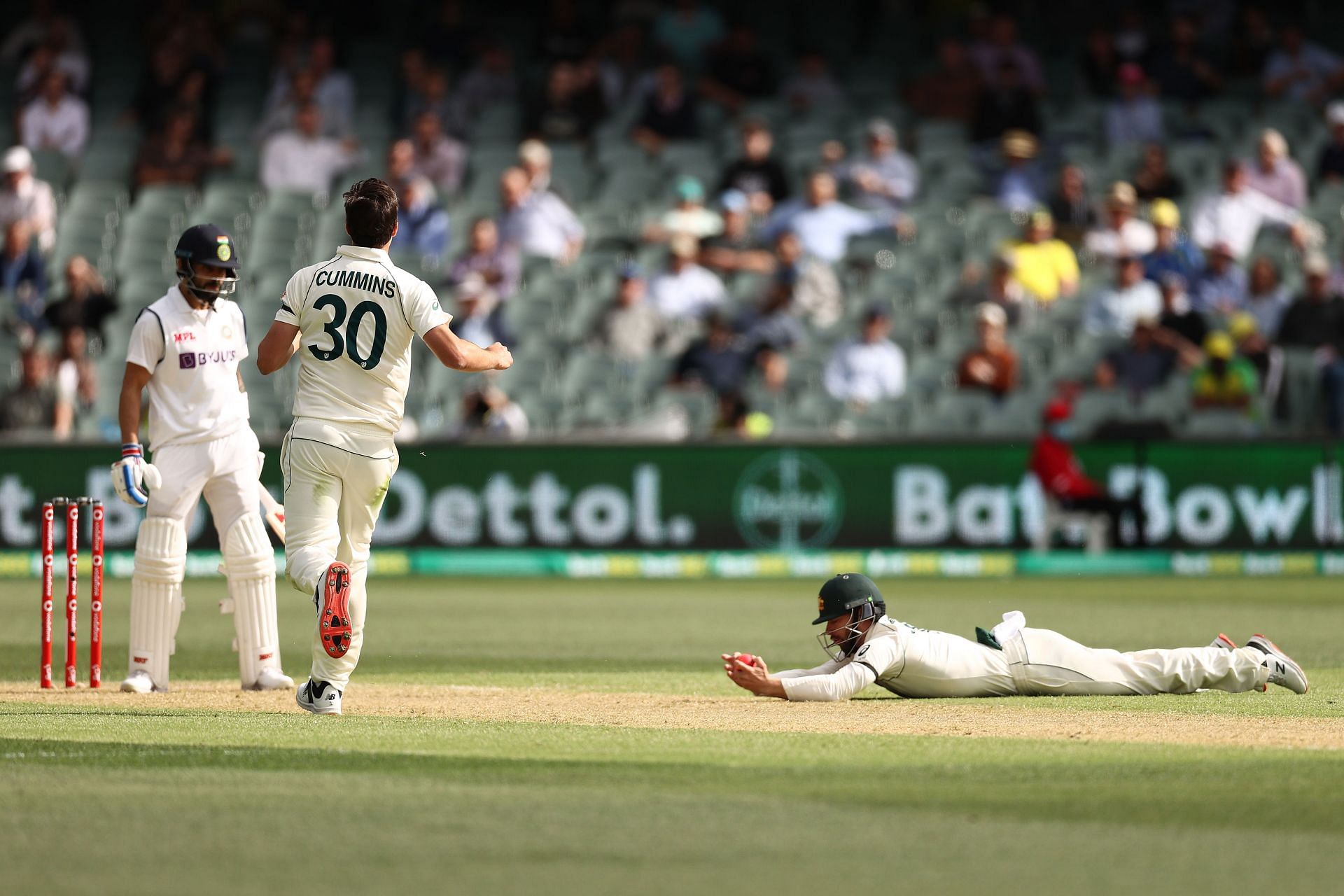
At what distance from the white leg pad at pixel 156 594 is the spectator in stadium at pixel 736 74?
15.3 metres

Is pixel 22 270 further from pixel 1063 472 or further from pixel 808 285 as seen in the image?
pixel 1063 472

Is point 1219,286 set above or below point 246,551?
above

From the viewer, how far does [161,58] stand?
23641 mm

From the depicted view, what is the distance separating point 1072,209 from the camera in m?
21.9

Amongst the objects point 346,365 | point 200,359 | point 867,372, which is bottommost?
point 346,365

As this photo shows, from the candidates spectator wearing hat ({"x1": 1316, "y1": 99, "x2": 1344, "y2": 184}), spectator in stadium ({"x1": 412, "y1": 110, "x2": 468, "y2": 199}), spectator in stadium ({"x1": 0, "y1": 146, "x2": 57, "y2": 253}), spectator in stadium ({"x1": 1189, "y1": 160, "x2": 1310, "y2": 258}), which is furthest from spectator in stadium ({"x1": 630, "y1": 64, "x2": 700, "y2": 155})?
spectator wearing hat ({"x1": 1316, "y1": 99, "x2": 1344, "y2": 184})

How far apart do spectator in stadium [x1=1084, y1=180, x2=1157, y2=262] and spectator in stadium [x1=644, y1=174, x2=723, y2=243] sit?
4.02 metres

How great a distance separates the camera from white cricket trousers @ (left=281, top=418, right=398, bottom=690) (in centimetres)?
800

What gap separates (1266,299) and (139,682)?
14493 millimetres

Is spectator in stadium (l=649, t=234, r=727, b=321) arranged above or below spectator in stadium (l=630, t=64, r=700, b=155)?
below

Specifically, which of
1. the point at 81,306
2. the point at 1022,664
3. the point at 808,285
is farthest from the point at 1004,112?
the point at 1022,664

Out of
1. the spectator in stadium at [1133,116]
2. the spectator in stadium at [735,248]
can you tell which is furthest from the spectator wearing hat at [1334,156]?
the spectator in stadium at [735,248]

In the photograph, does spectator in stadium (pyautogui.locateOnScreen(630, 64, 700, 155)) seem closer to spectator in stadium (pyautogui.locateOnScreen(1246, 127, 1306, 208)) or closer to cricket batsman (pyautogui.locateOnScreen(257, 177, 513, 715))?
spectator in stadium (pyautogui.locateOnScreen(1246, 127, 1306, 208))

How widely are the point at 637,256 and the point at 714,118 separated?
117 inches
